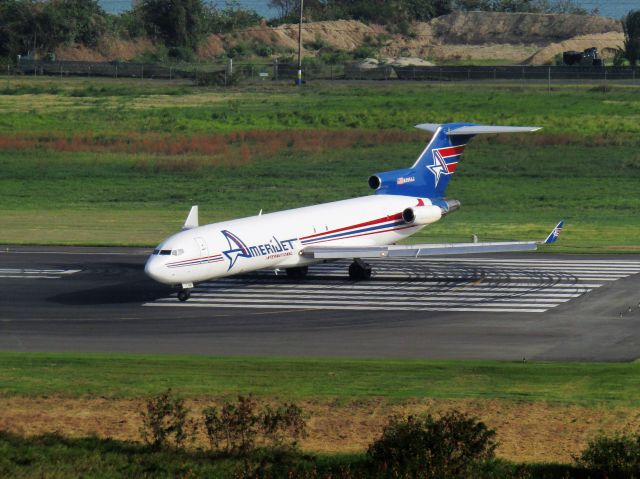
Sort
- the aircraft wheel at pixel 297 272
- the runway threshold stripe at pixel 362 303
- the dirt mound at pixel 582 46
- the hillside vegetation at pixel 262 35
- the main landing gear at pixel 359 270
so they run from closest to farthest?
the runway threshold stripe at pixel 362 303, the main landing gear at pixel 359 270, the aircraft wheel at pixel 297 272, the hillside vegetation at pixel 262 35, the dirt mound at pixel 582 46

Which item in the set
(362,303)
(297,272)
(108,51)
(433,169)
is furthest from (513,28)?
(362,303)

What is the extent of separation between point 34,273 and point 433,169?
1634cm

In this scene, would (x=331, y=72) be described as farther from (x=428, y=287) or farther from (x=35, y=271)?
(x=428, y=287)

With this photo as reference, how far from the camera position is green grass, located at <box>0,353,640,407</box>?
2562 cm

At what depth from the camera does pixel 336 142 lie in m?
84.1

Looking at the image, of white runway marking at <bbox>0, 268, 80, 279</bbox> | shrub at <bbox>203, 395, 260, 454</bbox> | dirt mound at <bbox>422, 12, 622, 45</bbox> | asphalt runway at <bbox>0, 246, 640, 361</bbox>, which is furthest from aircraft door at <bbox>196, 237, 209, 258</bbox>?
dirt mound at <bbox>422, 12, 622, 45</bbox>

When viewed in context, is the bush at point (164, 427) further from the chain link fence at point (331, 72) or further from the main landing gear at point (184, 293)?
the chain link fence at point (331, 72)

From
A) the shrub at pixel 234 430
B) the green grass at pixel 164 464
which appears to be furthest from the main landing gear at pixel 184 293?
the shrub at pixel 234 430

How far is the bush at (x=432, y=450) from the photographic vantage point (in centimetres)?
1898

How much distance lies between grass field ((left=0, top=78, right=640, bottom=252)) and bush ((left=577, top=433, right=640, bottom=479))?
32.0m

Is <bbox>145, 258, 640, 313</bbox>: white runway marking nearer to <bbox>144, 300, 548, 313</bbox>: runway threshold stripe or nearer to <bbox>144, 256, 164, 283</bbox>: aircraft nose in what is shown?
<bbox>144, 300, 548, 313</bbox>: runway threshold stripe

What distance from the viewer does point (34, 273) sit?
45156 mm

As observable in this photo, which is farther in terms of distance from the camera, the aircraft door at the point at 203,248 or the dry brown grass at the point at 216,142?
the dry brown grass at the point at 216,142

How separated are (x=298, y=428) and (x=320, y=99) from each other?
280ft
